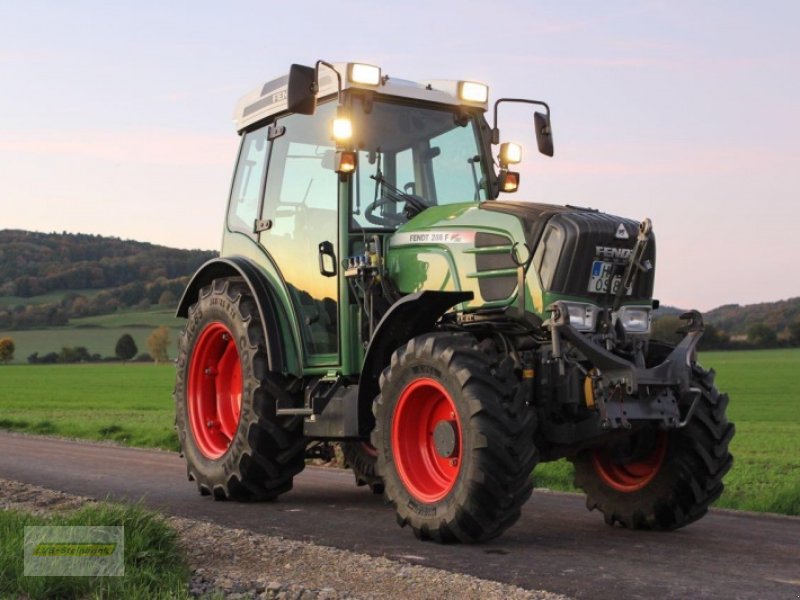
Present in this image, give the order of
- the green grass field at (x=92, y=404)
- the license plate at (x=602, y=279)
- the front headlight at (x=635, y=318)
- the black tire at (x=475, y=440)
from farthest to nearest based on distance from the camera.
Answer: the green grass field at (x=92, y=404) < the front headlight at (x=635, y=318) < the license plate at (x=602, y=279) < the black tire at (x=475, y=440)

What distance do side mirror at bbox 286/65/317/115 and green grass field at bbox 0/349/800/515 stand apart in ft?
17.2

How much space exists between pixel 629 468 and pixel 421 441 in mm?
1646

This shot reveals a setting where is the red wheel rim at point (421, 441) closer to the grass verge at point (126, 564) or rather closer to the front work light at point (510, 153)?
the grass verge at point (126, 564)

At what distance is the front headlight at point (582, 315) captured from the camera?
7.48 meters

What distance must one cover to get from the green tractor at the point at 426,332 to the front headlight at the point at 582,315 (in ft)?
0.05

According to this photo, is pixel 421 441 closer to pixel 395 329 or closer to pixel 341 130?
pixel 395 329

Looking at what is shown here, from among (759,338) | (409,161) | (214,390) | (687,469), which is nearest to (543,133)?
(409,161)

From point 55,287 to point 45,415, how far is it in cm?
6741

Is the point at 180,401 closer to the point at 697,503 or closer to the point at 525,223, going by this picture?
the point at 525,223

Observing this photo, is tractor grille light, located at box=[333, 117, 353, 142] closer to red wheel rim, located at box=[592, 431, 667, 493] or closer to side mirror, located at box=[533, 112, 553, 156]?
side mirror, located at box=[533, 112, 553, 156]

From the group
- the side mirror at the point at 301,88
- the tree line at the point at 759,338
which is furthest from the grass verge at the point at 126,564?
the tree line at the point at 759,338

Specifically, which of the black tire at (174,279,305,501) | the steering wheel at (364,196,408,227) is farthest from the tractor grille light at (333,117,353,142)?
the black tire at (174,279,305,501)

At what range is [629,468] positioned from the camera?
8.32m

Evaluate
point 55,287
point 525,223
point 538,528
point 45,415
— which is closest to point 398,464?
point 538,528
